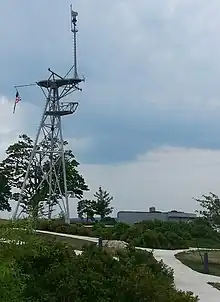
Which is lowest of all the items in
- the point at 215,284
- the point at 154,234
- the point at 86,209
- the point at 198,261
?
the point at 215,284

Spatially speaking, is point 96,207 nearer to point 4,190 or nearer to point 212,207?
point 4,190

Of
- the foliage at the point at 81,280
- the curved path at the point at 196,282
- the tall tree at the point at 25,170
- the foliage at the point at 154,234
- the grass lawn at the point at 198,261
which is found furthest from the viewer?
the tall tree at the point at 25,170

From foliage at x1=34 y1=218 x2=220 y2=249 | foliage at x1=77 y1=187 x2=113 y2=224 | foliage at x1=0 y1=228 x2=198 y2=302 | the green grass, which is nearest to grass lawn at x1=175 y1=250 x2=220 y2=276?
foliage at x1=34 y1=218 x2=220 y2=249

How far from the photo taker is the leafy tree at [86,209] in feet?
207

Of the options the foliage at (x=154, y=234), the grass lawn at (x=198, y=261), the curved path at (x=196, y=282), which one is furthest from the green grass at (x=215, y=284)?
the foliage at (x=154, y=234)

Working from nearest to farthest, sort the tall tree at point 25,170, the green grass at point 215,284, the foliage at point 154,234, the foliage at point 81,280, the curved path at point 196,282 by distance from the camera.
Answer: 1. the foliage at point 81,280
2. the curved path at point 196,282
3. the green grass at point 215,284
4. the foliage at point 154,234
5. the tall tree at point 25,170

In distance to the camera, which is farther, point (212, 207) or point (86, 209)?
point (86, 209)

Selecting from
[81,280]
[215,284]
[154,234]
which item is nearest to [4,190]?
[154,234]

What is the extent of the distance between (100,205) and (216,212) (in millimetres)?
39209

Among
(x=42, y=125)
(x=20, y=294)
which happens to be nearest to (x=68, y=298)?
(x=20, y=294)

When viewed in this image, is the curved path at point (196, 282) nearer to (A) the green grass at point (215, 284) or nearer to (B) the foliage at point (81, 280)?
(A) the green grass at point (215, 284)

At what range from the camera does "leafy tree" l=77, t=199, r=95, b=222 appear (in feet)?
207

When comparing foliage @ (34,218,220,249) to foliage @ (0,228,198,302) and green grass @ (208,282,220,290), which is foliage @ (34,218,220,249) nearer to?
green grass @ (208,282,220,290)

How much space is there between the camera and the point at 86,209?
208 ft
